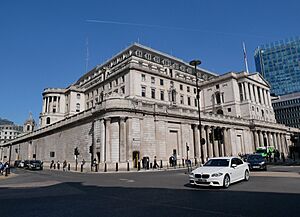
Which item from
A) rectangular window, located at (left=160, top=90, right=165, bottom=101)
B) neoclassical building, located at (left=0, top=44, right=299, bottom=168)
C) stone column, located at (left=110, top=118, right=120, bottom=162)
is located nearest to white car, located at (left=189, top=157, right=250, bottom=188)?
neoclassical building, located at (left=0, top=44, right=299, bottom=168)

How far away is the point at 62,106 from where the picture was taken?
271ft

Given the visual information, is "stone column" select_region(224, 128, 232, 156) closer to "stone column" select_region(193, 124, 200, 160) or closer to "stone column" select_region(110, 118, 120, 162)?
"stone column" select_region(193, 124, 200, 160)

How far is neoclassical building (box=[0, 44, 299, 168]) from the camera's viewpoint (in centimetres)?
3481

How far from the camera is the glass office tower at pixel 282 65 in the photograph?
132750mm

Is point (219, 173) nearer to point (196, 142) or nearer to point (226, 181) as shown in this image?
point (226, 181)

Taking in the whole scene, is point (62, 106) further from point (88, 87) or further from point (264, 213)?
point (264, 213)

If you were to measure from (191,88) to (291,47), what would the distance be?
98548mm

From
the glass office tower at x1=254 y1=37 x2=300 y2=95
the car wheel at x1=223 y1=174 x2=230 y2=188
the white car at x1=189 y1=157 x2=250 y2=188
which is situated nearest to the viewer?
the white car at x1=189 y1=157 x2=250 y2=188

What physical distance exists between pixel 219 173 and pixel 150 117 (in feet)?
87.5

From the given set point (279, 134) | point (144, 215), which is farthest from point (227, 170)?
point (279, 134)

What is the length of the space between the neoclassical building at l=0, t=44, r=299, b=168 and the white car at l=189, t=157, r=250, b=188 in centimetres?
753

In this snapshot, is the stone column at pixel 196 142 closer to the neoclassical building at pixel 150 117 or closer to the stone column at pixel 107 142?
the neoclassical building at pixel 150 117

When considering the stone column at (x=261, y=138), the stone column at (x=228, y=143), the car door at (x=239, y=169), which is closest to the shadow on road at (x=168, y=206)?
the car door at (x=239, y=169)

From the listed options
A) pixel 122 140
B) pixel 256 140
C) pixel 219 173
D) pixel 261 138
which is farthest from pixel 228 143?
pixel 219 173
